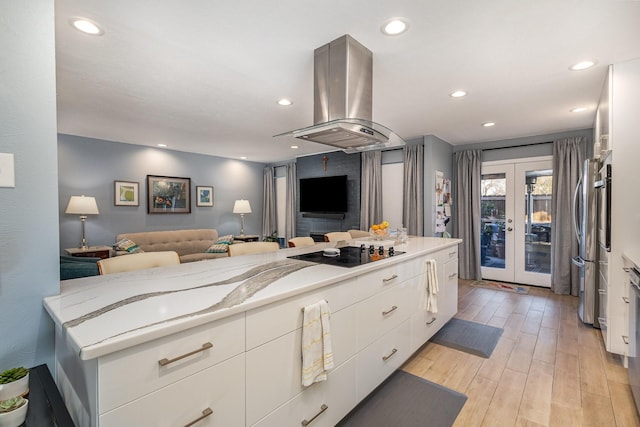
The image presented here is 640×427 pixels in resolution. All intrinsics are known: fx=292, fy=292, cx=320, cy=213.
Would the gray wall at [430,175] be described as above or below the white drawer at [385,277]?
above

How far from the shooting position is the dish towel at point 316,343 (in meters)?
1.36

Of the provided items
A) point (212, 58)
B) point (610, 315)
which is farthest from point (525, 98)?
point (212, 58)

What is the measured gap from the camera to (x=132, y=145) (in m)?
5.41

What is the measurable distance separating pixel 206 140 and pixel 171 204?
1.67m

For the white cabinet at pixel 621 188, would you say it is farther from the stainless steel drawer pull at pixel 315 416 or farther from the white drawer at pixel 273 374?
the white drawer at pixel 273 374

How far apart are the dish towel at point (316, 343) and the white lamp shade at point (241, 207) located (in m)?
5.59

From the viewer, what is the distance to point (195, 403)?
994 millimetres

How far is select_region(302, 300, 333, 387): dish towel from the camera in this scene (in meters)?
1.36

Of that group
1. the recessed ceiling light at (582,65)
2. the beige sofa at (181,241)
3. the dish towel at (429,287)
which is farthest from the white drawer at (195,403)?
the beige sofa at (181,241)

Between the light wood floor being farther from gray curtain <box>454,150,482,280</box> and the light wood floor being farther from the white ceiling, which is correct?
the white ceiling

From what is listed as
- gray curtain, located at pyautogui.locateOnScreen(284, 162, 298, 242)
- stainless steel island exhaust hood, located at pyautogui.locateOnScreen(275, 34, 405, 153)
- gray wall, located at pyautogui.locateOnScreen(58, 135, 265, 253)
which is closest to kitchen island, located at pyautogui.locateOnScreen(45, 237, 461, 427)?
stainless steel island exhaust hood, located at pyautogui.locateOnScreen(275, 34, 405, 153)

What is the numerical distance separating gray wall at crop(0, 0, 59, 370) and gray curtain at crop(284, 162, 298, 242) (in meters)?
5.77

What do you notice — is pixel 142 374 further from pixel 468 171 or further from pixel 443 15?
pixel 468 171

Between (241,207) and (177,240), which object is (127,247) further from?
(241,207)
